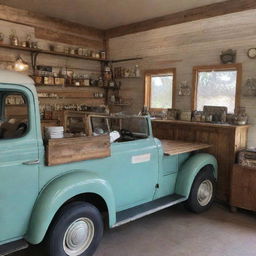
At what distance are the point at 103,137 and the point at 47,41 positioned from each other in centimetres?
337

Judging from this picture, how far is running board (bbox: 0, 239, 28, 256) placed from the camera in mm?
2033

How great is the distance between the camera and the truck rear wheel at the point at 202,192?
3639mm

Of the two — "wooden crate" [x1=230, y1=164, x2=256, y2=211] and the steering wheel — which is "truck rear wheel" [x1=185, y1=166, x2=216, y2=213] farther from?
the steering wheel

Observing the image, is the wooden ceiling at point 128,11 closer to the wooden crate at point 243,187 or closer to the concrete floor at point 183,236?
the wooden crate at point 243,187

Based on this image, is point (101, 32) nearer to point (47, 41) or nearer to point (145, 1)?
point (47, 41)

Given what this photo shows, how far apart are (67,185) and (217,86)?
3211 millimetres

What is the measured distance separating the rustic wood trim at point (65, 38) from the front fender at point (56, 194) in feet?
11.8

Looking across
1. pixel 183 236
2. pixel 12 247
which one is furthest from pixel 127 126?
pixel 12 247

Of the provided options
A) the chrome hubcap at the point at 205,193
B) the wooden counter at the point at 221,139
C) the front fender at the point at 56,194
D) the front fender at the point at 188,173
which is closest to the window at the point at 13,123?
the front fender at the point at 56,194

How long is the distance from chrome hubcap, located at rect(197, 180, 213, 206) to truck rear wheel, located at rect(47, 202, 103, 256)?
5.48 ft

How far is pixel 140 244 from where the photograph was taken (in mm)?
2926

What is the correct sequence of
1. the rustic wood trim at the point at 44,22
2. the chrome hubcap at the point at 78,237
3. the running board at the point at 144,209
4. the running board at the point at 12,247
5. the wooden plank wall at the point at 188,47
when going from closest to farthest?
the running board at the point at 12,247, the chrome hubcap at the point at 78,237, the running board at the point at 144,209, the wooden plank wall at the point at 188,47, the rustic wood trim at the point at 44,22

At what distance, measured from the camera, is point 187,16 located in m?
4.81

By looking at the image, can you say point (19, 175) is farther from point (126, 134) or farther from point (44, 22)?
point (44, 22)
